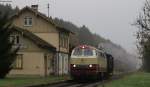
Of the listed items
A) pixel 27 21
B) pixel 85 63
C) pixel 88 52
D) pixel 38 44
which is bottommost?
pixel 85 63

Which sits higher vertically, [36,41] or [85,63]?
[36,41]

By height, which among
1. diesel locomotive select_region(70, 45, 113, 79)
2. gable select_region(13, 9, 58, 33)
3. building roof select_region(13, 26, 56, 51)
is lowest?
diesel locomotive select_region(70, 45, 113, 79)

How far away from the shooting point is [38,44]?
6488 centimetres

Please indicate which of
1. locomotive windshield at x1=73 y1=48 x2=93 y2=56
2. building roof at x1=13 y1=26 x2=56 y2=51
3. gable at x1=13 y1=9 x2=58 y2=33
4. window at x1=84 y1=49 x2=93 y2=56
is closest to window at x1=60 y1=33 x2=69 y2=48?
gable at x1=13 y1=9 x2=58 y2=33

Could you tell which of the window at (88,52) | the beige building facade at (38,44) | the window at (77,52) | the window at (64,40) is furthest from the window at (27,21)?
the window at (88,52)

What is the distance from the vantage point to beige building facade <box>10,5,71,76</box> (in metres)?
64.8

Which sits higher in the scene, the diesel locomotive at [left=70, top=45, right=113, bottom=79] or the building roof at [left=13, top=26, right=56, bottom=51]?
the building roof at [left=13, top=26, right=56, bottom=51]

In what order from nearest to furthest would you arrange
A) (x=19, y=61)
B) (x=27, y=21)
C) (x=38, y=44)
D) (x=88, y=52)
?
(x=88, y=52) < (x=38, y=44) < (x=19, y=61) < (x=27, y=21)

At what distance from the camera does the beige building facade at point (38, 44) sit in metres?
64.8

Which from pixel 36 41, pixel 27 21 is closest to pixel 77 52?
pixel 36 41

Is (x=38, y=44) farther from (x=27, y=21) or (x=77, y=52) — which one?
(x=77, y=52)

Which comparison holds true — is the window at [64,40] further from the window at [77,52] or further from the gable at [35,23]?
the window at [77,52]

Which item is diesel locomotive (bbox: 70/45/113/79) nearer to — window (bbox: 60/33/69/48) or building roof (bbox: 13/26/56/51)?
building roof (bbox: 13/26/56/51)

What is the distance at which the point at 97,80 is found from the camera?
→ 2124 inches
